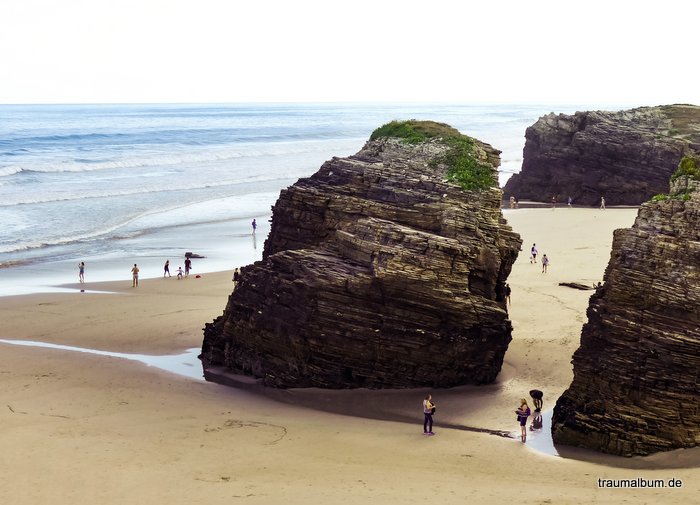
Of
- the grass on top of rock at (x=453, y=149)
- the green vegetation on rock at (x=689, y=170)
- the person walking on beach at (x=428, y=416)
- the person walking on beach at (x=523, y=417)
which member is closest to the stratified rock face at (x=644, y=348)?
the person walking on beach at (x=523, y=417)

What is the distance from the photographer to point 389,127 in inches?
1054

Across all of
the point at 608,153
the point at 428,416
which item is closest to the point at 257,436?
the point at 428,416

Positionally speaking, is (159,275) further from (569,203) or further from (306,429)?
(569,203)

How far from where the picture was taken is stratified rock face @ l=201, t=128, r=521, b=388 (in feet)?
71.9

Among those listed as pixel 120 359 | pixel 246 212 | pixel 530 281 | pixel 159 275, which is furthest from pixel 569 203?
pixel 120 359

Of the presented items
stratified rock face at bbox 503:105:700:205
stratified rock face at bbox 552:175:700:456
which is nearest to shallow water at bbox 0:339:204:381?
stratified rock face at bbox 552:175:700:456

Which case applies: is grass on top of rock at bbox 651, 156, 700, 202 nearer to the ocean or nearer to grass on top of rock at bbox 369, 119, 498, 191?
grass on top of rock at bbox 369, 119, 498, 191

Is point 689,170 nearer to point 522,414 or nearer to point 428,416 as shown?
point 522,414

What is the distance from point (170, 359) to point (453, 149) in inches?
393

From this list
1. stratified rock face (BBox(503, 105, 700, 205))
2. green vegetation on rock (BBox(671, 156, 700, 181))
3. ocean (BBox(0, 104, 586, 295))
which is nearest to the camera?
green vegetation on rock (BBox(671, 156, 700, 181))

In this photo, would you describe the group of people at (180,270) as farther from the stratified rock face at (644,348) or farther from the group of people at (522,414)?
the stratified rock face at (644,348)

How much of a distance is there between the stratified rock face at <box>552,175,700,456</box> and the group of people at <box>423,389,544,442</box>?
2.13ft

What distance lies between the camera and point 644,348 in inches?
721

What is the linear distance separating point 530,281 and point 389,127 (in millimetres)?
11109
